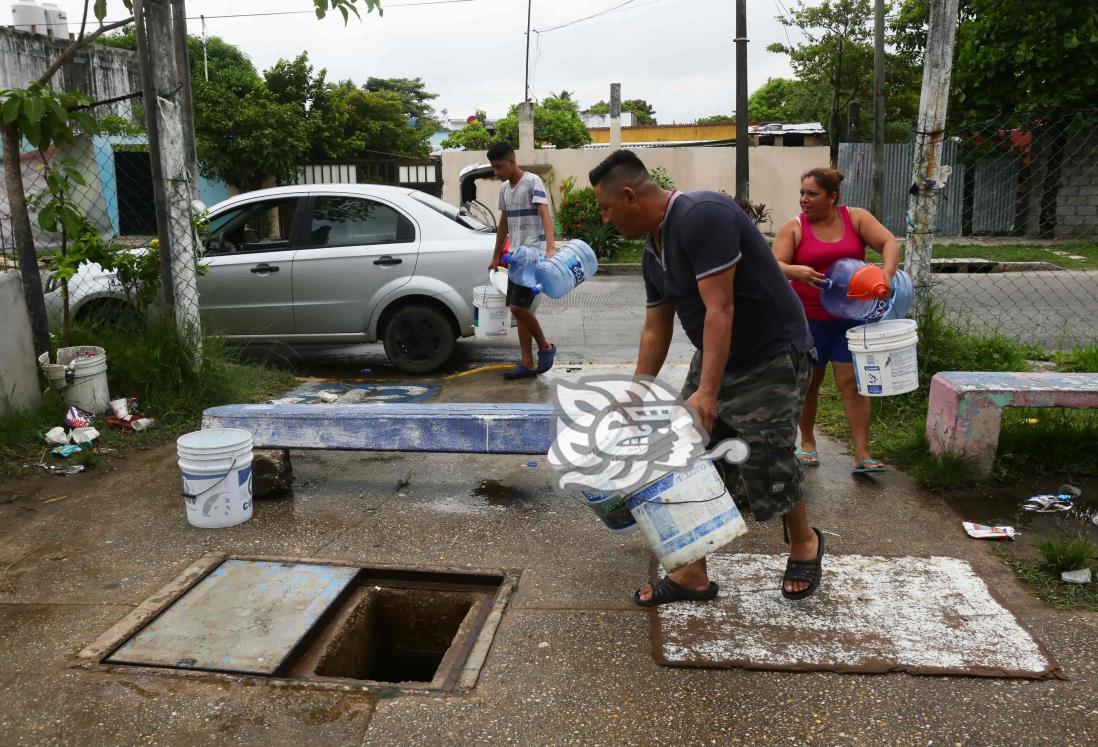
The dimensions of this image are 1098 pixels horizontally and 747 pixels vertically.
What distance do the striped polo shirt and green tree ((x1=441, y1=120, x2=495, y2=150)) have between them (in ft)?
70.7

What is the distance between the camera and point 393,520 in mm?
4527

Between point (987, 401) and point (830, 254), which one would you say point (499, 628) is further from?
point (987, 401)

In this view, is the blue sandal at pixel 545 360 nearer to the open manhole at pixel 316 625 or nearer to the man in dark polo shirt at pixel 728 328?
the open manhole at pixel 316 625

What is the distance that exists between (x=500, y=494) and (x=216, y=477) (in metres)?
1.45

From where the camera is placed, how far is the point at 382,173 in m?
21.6

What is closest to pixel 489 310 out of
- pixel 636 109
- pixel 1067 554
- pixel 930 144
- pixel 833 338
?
pixel 833 338

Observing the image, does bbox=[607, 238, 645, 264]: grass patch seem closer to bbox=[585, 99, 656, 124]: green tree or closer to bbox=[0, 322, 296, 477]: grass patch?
bbox=[0, 322, 296, 477]: grass patch

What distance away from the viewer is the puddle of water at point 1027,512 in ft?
13.9

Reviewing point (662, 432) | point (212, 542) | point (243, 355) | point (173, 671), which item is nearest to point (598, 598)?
point (662, 432)

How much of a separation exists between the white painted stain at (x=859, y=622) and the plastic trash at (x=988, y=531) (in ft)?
1.09

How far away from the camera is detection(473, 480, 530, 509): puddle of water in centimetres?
475

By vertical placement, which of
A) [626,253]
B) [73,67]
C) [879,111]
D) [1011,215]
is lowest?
[626,253]

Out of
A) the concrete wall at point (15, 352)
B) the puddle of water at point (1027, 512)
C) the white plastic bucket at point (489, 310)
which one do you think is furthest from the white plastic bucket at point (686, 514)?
the white plastic bucket at point (489, 310)

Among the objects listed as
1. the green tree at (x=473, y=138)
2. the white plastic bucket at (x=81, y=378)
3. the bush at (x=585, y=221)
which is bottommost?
the white plastic bucket at (x=81, y=378)
